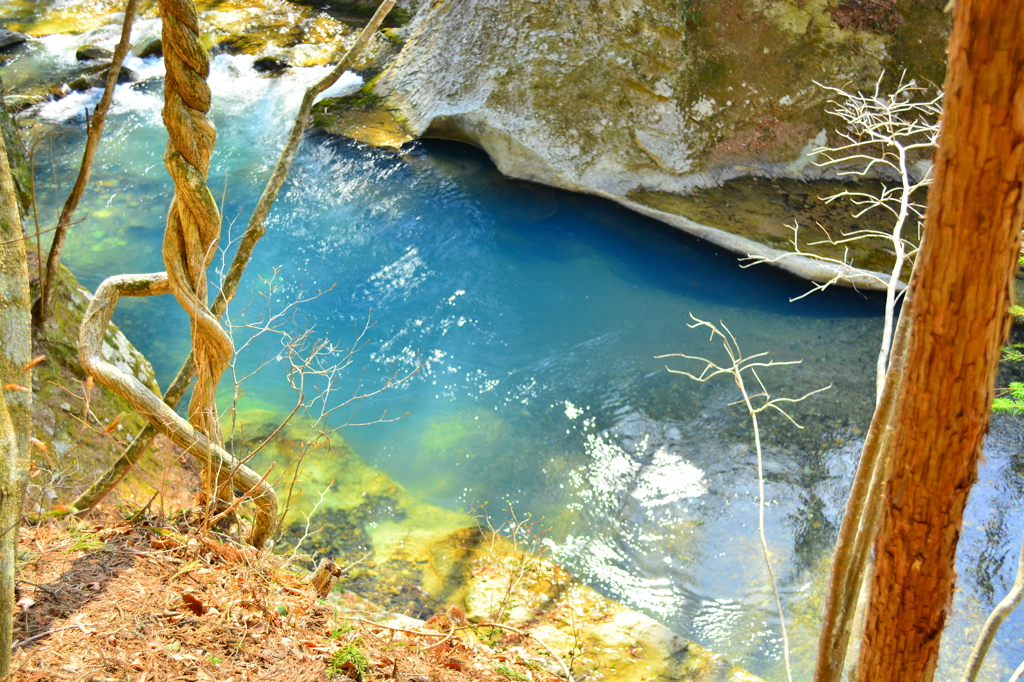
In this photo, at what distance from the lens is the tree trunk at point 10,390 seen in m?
1.93

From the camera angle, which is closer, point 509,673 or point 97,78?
point 509,673

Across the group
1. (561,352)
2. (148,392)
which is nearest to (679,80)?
(561,352)

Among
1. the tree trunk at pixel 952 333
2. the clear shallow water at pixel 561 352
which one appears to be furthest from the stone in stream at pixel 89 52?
the tree trunk at pixel 952 333

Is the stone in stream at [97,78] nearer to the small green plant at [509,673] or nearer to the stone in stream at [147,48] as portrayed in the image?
the stone in stream at [147,48]

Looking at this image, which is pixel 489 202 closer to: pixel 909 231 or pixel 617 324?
pixel 617 324

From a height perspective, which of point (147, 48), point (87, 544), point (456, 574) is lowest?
point (456, 574)

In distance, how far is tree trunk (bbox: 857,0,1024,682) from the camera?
1.37m

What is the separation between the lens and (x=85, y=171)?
4031mm

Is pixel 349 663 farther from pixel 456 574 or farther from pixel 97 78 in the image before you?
pixel 97 78

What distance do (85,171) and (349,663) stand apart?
312cm

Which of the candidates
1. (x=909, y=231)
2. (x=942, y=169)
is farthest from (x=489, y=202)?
(x=942, y=169)

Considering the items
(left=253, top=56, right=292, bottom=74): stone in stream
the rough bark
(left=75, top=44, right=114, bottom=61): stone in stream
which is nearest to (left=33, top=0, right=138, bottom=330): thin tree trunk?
the rough bark

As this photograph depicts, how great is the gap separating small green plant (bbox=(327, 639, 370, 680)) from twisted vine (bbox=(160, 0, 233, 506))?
1004 millimetres

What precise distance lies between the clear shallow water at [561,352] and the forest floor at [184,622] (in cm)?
228
